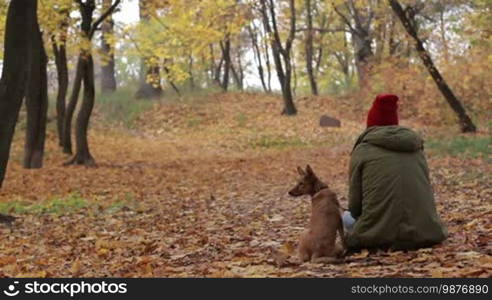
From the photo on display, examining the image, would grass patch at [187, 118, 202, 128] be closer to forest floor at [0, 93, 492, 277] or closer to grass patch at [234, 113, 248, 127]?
grass patch at [234, 113, 248, 127]

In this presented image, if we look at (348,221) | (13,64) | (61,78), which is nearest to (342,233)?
(348,221)

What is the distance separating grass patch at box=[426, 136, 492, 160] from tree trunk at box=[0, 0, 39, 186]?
1030 cm

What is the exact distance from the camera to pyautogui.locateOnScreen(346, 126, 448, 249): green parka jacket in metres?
5.76

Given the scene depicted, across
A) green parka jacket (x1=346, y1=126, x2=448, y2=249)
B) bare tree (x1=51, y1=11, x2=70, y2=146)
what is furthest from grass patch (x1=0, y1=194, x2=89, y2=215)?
bare tree (x1=51, y1=11, x2=70, y2=146)

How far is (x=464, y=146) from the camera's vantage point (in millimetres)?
17469

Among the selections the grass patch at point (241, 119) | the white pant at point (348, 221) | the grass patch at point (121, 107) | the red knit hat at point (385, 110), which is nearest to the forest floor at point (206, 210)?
the white pant at point (348, 221)

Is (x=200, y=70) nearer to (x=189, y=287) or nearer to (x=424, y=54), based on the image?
(x=424, y=54)

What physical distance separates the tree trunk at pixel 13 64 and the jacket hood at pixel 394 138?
6358 millimetres

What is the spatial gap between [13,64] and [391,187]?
6696 mm

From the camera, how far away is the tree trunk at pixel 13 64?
1002cm

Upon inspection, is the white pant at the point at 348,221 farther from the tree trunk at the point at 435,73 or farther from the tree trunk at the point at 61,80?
the tree trunk at the point at 61,80

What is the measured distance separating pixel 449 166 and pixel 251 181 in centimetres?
471

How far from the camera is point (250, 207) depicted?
38.9 ft

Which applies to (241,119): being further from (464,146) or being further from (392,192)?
(392,192)
